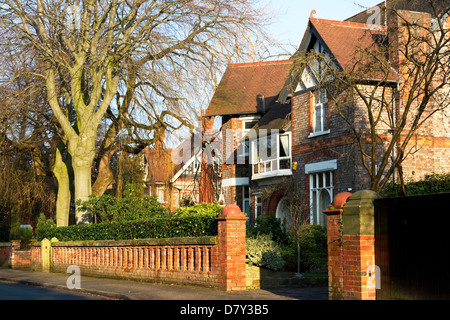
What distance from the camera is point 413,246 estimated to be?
9.72 m

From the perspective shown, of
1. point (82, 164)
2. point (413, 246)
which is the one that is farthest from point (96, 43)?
point (413, 246)

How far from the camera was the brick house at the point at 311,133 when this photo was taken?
23.3 metres

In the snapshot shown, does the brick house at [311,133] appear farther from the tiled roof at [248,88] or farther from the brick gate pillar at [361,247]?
the brick gate pillar at [361,247]

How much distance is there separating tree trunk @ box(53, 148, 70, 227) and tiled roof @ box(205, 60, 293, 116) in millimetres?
8820

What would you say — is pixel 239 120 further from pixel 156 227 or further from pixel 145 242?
pixel 145 242

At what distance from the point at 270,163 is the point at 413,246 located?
20207 millimetres

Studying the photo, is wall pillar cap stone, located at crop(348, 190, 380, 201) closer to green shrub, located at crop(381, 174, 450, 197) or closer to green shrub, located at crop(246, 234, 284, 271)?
green shrub, located at crop(246, 234, 284, 271)

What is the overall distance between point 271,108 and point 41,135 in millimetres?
11953

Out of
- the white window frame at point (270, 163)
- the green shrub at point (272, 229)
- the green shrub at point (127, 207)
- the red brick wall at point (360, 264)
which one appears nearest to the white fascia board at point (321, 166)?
the white window frame at point (270, 163)

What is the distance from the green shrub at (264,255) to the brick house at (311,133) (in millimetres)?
4696

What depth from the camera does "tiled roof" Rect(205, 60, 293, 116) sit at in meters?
33.5
